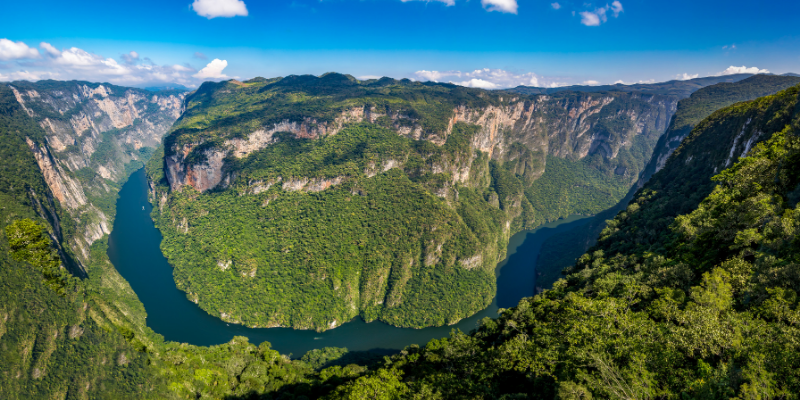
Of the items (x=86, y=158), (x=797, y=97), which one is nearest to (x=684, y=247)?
(x=797, y=97)

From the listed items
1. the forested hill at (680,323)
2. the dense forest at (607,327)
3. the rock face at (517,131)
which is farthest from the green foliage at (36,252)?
the rock face at (517,131)

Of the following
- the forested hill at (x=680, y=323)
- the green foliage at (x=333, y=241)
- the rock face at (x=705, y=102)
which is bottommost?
the green foliage at (x=333, y=241)

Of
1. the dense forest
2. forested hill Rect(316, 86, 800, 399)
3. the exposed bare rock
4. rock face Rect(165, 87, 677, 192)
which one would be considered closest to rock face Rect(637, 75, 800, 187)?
rock face Rect(165, 87, 677, 192)

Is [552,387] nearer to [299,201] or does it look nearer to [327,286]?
[327,286]

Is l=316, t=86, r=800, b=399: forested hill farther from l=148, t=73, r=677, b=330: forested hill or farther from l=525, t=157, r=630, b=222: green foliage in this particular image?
l=525, t=157, r=630, b=222: green foliage

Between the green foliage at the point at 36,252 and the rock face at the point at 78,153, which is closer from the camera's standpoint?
the green foliage at the point at 36,252

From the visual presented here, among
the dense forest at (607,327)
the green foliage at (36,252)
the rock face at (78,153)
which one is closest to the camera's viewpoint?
the dense forest at (607,327)

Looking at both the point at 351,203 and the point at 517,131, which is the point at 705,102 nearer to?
the point at 517,131

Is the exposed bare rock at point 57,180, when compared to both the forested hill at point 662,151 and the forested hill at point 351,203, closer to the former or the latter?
the forested hill at point 351,203
